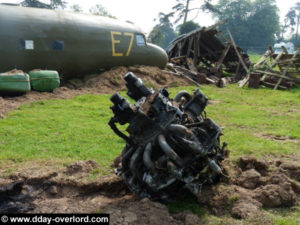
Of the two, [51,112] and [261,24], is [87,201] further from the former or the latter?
[261,24]

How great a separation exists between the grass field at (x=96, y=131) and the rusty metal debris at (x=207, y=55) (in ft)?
32.5

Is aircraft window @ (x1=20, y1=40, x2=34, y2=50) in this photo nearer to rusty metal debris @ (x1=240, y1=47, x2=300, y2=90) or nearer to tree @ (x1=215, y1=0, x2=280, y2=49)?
rusty metal debris @ (x1=240, y1=47, x2=300, y2=90)

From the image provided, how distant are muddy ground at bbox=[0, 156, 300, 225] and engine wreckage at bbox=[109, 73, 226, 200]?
0.34 m

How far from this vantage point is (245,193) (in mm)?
5211

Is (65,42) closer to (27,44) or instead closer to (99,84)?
(27,44)

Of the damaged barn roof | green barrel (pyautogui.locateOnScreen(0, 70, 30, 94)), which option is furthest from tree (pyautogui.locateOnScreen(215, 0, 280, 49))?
green barrel (pyautogui.locateOnScreen(0, 70, 30, 94))

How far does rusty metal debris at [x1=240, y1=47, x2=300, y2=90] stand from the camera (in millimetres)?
19062

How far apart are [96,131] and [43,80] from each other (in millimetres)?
6450

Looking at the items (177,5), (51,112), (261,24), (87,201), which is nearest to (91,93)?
(51,112)

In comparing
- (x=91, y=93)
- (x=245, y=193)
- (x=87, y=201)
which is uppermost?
(x=245, y=193)

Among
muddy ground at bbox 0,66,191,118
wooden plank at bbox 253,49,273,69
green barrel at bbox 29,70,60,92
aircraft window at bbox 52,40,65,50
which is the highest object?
aircraft window at bbox 52,40,65,50

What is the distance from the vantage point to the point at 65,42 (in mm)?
15695

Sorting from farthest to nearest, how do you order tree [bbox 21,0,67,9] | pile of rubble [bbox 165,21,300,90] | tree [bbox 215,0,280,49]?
tree [bbox 215,0,280,49], tree [bbox 21,0,67,9], pile of rubble [bbox 165,21,300,90]

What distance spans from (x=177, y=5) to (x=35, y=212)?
56.9m
